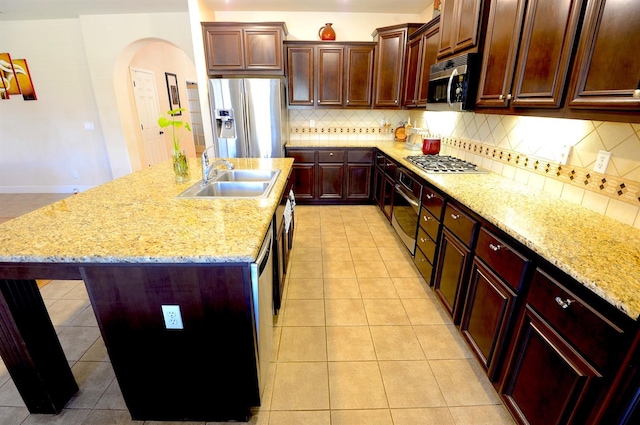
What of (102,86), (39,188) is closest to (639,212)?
(102,86)

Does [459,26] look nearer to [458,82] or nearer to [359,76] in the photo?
[458,82]

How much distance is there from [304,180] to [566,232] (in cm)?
317

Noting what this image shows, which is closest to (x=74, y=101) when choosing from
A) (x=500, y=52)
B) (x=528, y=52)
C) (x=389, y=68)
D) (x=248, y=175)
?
→ (x=248, y=175)

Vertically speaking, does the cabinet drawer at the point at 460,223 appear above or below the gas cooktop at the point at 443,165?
below

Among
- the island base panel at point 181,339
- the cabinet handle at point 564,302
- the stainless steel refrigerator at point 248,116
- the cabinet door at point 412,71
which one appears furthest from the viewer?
the stainless steel refrigerator at point 248,116

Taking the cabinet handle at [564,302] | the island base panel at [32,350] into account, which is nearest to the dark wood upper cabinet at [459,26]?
the cabinet handle at [564,302]

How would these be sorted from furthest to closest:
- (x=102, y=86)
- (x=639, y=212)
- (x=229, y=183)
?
(x=102, y=86)
(x=229, y=183)
(x=639, y=212)

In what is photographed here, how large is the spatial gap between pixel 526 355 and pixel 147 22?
17.7 feet

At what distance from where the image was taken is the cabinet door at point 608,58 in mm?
1093

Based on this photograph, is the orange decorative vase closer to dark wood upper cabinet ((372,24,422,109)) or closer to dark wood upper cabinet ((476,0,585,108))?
dark wood upper cabinet ((372,24,422,109))

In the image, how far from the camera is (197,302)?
118 cm

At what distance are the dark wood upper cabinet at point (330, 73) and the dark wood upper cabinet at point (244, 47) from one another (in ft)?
0.69

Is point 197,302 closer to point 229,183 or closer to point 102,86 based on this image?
point 229,183

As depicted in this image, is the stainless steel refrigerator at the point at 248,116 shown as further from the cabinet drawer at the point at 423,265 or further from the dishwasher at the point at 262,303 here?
the dishwasher at the point at 262,303
